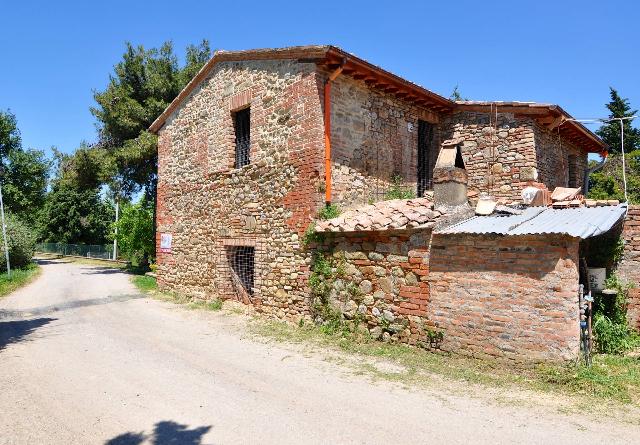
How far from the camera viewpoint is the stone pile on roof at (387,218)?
7098 mm

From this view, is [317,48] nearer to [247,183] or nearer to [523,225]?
[247,183]

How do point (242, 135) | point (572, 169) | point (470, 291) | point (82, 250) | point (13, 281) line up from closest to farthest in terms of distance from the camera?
1. point (470, 291)
2. point (242, 135)
3. point (572, 169)
4. point (13, 281)
5. point (82, 250)

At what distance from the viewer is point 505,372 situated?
598 cm

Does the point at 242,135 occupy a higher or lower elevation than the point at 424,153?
higher

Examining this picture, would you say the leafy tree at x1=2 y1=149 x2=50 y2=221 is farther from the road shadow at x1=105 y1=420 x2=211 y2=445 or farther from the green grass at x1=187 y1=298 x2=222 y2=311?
the road shadow at x1=105 y1=420 x2=211 y2=445

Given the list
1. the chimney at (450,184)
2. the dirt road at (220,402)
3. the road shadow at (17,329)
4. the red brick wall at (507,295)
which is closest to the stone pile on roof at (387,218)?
the chimney at (450,184)

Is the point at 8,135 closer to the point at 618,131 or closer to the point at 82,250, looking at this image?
the point at 82,250

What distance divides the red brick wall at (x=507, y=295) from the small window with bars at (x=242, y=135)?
20.0 ft

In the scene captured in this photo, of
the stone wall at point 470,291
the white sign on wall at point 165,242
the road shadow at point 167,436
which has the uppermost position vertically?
the white sign on wall at point 165,242

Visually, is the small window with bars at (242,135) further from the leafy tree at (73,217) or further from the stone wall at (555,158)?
the leafy tree at (73,217)

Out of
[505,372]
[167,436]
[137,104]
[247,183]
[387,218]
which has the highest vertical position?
[137,104]

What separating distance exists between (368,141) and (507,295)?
4.99 metres

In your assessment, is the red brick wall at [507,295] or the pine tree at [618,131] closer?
the red brick wall at [507,295]

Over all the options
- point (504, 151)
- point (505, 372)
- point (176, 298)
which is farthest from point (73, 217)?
point (505, 372)
